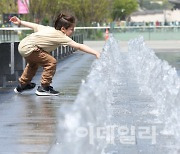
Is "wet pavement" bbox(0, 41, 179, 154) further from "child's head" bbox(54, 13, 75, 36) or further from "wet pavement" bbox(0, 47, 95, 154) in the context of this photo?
"child's head" bbox(54, 13, 75, 36)

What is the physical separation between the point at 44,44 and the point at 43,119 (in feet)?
8.42

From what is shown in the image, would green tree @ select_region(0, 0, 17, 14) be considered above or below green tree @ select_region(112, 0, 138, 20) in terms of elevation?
above

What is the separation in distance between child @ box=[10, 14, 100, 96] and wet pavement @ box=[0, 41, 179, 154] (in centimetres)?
24

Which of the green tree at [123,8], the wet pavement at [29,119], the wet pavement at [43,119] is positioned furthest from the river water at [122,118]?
the green tree at [123,8]

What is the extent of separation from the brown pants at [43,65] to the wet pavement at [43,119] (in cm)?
31

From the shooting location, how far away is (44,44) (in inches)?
430

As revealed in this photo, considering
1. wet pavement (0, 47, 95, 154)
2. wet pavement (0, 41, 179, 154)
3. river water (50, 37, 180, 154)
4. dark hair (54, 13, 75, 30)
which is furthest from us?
dark hair (54, 13, 75, 30)

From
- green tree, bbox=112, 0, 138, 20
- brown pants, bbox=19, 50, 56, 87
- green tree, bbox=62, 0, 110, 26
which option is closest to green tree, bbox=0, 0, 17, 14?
green tree, bbox=62, 0, 110, 26

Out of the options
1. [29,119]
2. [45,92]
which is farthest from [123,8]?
[29,119]

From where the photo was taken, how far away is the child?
10.6 metres

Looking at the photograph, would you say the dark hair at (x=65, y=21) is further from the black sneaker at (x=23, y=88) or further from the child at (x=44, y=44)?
the black sneaker at (x=23, y=88)

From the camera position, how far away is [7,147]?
6.75 meters

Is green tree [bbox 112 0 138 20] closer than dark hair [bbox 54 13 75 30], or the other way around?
dark hair [bbox 54 13 75 30]

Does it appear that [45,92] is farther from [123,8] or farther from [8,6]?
[123,8]
